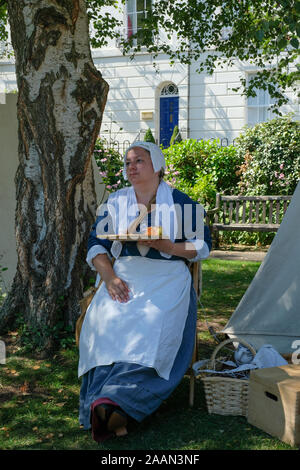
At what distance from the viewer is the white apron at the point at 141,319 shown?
2725mm

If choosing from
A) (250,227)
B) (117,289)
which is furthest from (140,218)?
(250,227)

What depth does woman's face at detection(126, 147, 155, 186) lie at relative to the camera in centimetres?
311

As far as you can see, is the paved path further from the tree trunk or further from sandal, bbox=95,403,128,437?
sandal, bbox=95,403,128,437

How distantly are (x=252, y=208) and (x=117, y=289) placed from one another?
559 centimetres

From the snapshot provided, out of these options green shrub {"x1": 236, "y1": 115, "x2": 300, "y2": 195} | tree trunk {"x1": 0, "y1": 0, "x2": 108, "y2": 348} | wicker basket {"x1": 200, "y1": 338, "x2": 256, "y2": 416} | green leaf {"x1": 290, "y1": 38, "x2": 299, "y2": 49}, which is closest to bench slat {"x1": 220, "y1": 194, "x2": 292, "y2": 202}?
green shrub {"x1": 236, "y1": 115, "x2": 300, "y2": 195}

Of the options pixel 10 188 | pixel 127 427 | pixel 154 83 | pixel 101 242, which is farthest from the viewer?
pixel 154 83

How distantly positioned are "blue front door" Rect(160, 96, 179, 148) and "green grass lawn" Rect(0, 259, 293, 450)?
35.8 ft

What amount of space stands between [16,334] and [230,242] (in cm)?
560

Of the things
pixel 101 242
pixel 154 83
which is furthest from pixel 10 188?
pixel 154 83

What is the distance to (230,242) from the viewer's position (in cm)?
908

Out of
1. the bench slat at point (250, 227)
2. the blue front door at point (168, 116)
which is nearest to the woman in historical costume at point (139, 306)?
the bench slat at point (250, 227)

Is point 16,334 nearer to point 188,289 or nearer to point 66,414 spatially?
point 66,414

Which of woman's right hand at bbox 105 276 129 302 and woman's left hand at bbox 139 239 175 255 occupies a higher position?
woman's left hand at bbox 139 239 175 255

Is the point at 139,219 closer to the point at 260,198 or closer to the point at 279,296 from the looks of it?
the point at 279,296
